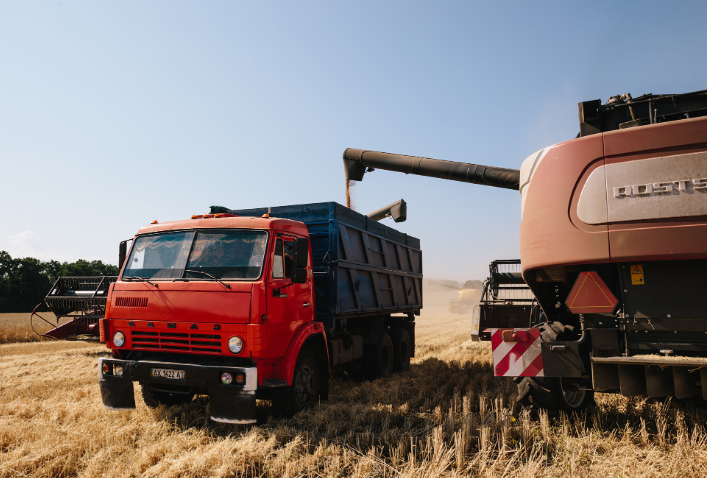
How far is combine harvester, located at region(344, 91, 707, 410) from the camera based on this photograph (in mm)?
3557

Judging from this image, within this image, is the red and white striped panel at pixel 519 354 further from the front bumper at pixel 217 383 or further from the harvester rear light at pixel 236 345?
the harvester rear light at pixel 236 345

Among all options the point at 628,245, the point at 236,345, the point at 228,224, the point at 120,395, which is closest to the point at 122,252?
the point at 228,224

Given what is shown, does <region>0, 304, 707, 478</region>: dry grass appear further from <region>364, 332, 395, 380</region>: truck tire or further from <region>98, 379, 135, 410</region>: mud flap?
<region>364, 332, 395, 380</region>: truck tire

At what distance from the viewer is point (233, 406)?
15.8 ft

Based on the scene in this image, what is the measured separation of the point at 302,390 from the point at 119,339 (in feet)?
7.32

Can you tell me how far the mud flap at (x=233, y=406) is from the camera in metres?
4.80

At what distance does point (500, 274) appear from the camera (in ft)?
33.4

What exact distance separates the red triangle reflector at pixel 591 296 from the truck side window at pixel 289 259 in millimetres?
3134

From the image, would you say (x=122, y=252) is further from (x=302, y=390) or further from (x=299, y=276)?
(x=302, y=390)

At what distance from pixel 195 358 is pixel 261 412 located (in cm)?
123

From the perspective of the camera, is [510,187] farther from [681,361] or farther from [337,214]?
[681,361]

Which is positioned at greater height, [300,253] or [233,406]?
[300,253]

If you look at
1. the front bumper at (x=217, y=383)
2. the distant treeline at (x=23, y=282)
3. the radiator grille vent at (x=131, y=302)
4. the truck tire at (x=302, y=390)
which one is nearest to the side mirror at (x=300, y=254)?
the truck tire at (x=302, y=390)

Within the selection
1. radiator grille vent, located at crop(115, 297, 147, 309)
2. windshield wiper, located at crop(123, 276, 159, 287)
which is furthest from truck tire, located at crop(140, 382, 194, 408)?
windshield wiper, located at crop(123, 276, 159, 287)
